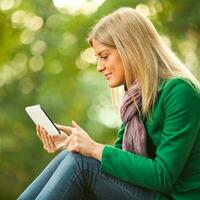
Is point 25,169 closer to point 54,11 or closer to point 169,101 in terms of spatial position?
point 54,11

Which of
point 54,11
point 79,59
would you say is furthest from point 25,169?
point 54,11

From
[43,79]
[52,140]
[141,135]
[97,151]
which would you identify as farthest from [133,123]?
[43,79]

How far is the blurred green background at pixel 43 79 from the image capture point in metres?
5.81

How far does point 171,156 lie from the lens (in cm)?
179

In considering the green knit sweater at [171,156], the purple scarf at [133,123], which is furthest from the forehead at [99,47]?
the green knit sweater at [171,156]

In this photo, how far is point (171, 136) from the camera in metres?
1.79

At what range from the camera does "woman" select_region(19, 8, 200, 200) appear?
1800mm

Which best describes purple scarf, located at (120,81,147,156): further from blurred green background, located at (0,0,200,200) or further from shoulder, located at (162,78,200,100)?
→ blurred green background, located at (0,0,200,200)

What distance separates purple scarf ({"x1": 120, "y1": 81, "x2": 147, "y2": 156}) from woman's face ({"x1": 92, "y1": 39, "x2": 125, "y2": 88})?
0.18 feet

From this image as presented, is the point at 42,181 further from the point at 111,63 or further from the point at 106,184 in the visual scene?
the point at 111,63

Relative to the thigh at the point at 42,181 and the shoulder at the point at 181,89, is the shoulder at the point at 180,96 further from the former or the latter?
the thigh at the point at 42,181

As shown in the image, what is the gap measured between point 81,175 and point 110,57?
414mm

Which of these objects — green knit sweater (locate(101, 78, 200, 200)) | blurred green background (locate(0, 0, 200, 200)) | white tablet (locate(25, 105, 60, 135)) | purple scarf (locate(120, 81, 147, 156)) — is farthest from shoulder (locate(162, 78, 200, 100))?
blurred green background (locate(0, 0, 200, 200))

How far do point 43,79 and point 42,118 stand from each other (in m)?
3.92
